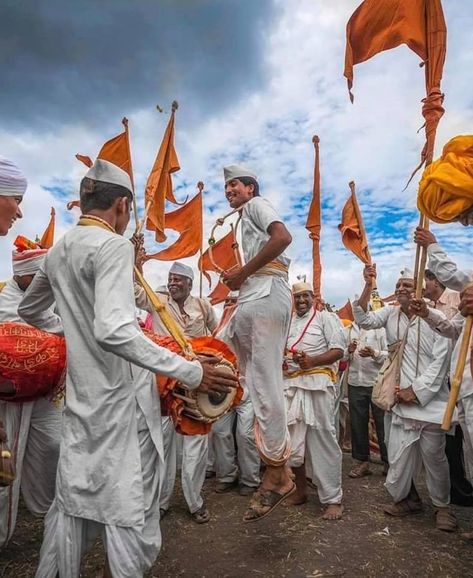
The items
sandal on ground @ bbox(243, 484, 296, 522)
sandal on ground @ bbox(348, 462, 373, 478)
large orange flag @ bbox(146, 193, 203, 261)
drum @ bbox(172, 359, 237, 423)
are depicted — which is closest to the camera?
drum @ bbox(172, 359, 237, 423)

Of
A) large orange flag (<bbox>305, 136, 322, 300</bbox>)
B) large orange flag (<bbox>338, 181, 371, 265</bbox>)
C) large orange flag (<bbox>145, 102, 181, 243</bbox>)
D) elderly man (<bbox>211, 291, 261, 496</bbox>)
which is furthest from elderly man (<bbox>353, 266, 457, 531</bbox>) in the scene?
large orange flag (<bbox>145, 102, 181, 243</bbox>)

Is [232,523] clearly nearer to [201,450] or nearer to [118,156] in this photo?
[201,450]

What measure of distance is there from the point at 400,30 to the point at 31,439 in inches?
189

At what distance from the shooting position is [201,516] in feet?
17.7

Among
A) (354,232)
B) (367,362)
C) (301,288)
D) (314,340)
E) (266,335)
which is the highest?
(354,232)

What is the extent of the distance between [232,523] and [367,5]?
515cm

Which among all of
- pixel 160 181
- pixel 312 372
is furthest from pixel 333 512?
pixel 160 181

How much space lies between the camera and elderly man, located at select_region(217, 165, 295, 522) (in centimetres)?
371

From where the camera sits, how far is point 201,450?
5637 millimetres

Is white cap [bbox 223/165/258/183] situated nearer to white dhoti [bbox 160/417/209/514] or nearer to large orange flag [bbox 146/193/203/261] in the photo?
white dhoti [bbox 160/417/209/514]

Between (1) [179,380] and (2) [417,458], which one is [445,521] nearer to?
(2) [417,458]

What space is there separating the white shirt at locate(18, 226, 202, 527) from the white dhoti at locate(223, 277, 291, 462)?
1.20 m

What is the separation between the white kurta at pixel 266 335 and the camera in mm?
3719

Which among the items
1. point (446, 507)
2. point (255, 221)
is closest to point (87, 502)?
point (255, 221)
